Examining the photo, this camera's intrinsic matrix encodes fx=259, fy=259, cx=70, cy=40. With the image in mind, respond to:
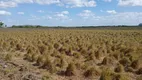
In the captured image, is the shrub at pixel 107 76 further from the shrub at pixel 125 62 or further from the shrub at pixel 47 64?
the shrub at pixel 47 64

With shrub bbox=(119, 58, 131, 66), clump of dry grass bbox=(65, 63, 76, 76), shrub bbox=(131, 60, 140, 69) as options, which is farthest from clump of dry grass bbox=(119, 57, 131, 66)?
clump of dry grass bbox=(65, 63, 76, 76)

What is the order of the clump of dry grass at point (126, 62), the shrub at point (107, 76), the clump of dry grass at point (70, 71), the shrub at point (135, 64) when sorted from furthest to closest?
the clump of dry grass at point (126, 62) → the shrub at point (135, 64) → the clump of dry grass at point (70, 71) → the shrub at point (107, 76)

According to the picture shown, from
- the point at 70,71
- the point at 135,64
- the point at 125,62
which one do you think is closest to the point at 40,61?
the point at 70,71

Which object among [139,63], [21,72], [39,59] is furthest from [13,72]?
[139,63]

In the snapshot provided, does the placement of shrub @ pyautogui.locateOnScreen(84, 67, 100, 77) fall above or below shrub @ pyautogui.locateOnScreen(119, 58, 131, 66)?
below

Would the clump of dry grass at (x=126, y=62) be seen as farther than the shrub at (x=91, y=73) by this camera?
Yes

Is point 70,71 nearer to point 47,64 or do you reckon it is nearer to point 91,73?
point 91,73

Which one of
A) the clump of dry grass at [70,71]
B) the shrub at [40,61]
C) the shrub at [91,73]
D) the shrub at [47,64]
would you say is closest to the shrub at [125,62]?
the shrub at [91,73]

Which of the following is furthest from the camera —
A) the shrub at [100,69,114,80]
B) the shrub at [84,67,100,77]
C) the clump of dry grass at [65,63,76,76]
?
the clump of dry grass at [65,63,76,76]

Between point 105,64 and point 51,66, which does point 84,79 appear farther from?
point 105,64

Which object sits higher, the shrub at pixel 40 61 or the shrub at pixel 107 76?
the shrub at pixel 107 76

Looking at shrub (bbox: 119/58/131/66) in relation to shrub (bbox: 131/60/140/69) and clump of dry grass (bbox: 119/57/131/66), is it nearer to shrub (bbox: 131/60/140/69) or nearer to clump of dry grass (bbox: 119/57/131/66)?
clump of dry grass (bbox: 119/57/131/66)

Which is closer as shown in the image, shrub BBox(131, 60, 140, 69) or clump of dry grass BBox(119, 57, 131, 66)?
shrub BBox(131, 60, 140, 69)

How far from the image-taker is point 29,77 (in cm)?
954
